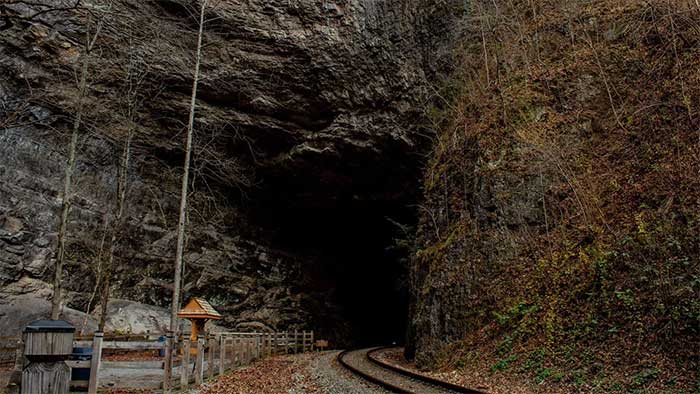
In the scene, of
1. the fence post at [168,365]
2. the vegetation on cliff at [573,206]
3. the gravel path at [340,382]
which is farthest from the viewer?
the gravel path at [340,382]

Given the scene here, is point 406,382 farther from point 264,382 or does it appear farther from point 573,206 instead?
point 573,206

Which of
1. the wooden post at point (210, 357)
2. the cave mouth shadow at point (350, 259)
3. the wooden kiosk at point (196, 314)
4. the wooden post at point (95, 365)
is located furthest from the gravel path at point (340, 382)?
the cave mouth shadow at point (350, 259)

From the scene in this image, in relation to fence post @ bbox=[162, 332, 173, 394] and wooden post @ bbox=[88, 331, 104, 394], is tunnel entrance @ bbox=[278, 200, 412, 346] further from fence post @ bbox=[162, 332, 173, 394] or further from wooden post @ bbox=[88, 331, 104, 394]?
wooden post @ bbox=[88, 331, 104, 394]

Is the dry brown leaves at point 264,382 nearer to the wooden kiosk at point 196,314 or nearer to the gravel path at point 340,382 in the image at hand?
the gravel path at point 340,382

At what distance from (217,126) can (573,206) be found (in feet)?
44.9

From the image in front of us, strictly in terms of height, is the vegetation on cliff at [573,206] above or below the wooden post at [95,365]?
above

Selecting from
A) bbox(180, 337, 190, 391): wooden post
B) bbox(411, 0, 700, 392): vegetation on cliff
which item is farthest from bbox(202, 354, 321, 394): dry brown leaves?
bbox(411, 0, 700, 392): vegetation on cliff

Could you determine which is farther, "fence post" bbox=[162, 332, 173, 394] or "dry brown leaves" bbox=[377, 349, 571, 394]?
"dry brown leaves" bbox=[377, 349, 571, 394]

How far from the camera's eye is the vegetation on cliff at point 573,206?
322 inches

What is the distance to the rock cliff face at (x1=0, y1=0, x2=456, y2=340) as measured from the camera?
16500mm

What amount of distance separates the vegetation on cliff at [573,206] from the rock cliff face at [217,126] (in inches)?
137

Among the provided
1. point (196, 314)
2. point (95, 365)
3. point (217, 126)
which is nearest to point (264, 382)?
point (196, 314)

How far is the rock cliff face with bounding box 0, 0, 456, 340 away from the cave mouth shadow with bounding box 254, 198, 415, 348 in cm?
187

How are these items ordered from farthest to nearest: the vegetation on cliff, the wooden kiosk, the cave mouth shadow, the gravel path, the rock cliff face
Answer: the cave mouth shadow < the rock cliff face < the wooden kiosk < the gravel path < the vegetation on cliff
